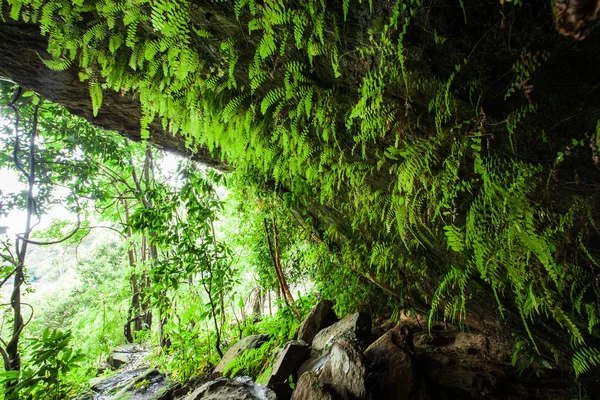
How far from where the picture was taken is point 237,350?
16.8 feet

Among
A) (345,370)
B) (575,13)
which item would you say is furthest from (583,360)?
(575,13)

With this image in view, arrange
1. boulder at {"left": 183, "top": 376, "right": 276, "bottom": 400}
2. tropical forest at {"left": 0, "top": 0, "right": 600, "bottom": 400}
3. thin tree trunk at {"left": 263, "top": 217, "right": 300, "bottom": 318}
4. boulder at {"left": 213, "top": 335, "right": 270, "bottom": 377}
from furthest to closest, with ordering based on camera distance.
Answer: thin tree trunk at {"left": 263, "top": 217, "right": 300, "bottom": 318}, boulder at {"left": 213, "top": 335, "right": 270, "bottom": 377}, boulder at {"left": 183, "top": 376, "right": 276, "bottom": 400}, tropical forest at {"left": 0, "top": 0, "right": 600, "bottom": 400}

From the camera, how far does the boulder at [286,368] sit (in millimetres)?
3467

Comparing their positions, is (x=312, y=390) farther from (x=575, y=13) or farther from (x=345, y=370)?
(x=575, y=13)

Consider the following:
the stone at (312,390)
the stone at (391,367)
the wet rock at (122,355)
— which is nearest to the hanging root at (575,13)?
the stone at (312,390)

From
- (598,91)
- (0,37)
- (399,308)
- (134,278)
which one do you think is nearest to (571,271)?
(598,91)

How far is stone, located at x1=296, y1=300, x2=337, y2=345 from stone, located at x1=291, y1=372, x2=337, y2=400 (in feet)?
5.17

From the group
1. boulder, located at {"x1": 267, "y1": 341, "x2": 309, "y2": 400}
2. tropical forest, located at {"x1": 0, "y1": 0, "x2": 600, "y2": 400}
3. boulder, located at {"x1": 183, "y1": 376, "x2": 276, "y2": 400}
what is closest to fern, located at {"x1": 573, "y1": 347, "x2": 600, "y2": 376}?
tropical forest, located at {"x1": 0, "y1": 0, "x2": 600, "y2": 400}

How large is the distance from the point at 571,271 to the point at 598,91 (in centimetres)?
137

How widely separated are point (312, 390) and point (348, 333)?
1.19 metres

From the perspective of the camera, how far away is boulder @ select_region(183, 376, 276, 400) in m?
3.18

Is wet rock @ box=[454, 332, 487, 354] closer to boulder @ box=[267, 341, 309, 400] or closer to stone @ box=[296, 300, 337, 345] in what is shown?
stone @ box=[296, 300, 337, 345]

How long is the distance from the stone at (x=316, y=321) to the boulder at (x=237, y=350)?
92 cm

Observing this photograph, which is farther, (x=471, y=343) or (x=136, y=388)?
(x=136, y=388)
